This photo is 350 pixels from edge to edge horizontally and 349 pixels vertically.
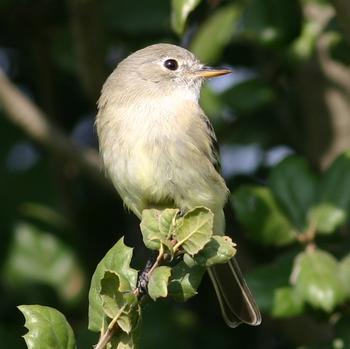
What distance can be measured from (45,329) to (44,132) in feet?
8.04

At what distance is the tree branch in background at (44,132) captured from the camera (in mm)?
5773

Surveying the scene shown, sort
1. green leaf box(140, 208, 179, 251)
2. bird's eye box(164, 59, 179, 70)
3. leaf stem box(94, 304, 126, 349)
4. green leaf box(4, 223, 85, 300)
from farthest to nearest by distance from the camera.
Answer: green leaf box(4, 223, 85, 300) → bird's eye box(164, 59, 179, 70) → green leaf box(140, 208, 179, 251) → leaf stem box(94, 304, 126, 349)

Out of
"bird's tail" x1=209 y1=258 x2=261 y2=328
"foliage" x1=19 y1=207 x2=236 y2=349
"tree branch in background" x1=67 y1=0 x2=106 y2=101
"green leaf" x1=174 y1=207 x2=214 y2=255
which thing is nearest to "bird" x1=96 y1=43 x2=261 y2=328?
"bird's tail" x1=209 y1=258 x2=261 y2=328

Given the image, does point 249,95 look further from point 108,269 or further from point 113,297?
point 113,297

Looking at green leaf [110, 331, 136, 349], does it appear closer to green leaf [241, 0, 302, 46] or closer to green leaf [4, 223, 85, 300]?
green leaf [241, 0, 302, 46]

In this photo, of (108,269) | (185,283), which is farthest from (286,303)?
(108,269)

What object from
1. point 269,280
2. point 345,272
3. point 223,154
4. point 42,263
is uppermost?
point 345,272

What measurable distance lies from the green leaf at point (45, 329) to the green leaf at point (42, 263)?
2.37 meters

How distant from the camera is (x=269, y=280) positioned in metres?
4.82

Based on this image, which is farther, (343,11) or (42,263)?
(42,263)

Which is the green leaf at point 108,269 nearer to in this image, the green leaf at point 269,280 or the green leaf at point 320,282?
the green leaf at point 320,282

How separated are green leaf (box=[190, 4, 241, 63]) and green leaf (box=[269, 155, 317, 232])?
746mm

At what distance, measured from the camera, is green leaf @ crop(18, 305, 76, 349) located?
348cm

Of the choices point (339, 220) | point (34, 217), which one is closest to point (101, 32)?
point (34, 217)
